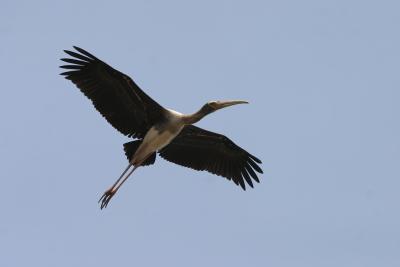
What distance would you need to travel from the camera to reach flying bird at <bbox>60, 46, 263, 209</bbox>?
1209 inches

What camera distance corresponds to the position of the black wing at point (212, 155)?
1305 inches

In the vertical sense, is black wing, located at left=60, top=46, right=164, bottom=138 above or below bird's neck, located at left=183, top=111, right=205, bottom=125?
below

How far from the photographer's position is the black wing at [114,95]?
100 feet

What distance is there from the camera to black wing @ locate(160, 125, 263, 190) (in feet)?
109

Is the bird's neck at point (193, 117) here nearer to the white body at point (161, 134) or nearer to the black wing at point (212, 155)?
the white body at point (161, 134)

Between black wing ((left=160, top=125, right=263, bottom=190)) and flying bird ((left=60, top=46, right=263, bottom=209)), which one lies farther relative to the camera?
black wing ((left=160, top=125, right=263, bottom=190))

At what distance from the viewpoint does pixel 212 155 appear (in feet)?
110

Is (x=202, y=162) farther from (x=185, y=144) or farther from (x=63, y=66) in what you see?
(x=63, y=66)

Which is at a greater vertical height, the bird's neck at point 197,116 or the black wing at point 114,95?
the bird's neck at point 197,116

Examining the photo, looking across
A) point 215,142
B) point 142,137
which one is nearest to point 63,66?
point 142,137

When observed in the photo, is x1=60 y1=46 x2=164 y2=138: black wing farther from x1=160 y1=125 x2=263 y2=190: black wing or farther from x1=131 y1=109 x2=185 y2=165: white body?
x1=160 y1=125 x2=263 y2=190: black wing

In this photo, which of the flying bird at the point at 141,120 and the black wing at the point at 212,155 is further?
the black wing at the point at 212,155

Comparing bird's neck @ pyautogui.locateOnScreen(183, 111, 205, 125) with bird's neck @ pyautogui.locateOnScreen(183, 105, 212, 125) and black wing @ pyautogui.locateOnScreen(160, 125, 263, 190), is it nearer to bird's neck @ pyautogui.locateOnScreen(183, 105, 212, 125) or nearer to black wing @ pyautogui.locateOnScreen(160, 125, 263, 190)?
bird's neck @ pyautogui.locateOnScreen(183, 105, 212, 125)

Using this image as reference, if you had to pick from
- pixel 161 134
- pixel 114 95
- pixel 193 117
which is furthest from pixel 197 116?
pixel 114 95
